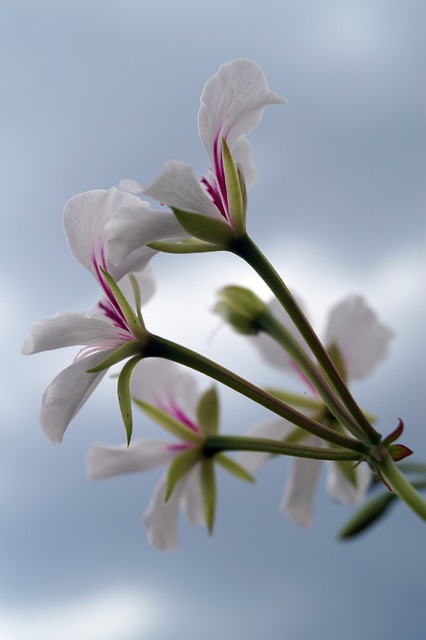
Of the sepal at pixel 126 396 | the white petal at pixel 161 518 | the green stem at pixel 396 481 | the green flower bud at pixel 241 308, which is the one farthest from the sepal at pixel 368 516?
the sepal at pixel 126 396

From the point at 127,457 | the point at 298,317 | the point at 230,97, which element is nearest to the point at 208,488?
the point at 127,457

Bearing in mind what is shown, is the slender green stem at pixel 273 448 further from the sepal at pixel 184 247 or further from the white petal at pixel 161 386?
the sepal at pixel 184 247

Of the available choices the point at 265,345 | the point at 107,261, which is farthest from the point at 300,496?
the point at 107,261

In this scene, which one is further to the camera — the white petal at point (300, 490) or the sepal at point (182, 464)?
the white petal at point (300, 490)

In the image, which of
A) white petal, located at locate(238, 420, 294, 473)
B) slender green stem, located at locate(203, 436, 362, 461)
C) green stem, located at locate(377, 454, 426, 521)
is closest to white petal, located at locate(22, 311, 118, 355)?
slender green stem, located at locate(203, 436, 362, 461)

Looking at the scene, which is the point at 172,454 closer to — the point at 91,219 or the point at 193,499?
the point at 193,499

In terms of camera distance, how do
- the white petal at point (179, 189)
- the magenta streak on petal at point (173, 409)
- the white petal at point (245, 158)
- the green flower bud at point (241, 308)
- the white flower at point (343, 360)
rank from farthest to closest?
the white flower at point (343, 360), the magenta streak on petal at point (173, 409), the green flower bud at point (241, 308), the white petal at point (245, 158), the white petal at point (179, 189)

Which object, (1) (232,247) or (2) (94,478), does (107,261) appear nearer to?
(1) (232,247)
